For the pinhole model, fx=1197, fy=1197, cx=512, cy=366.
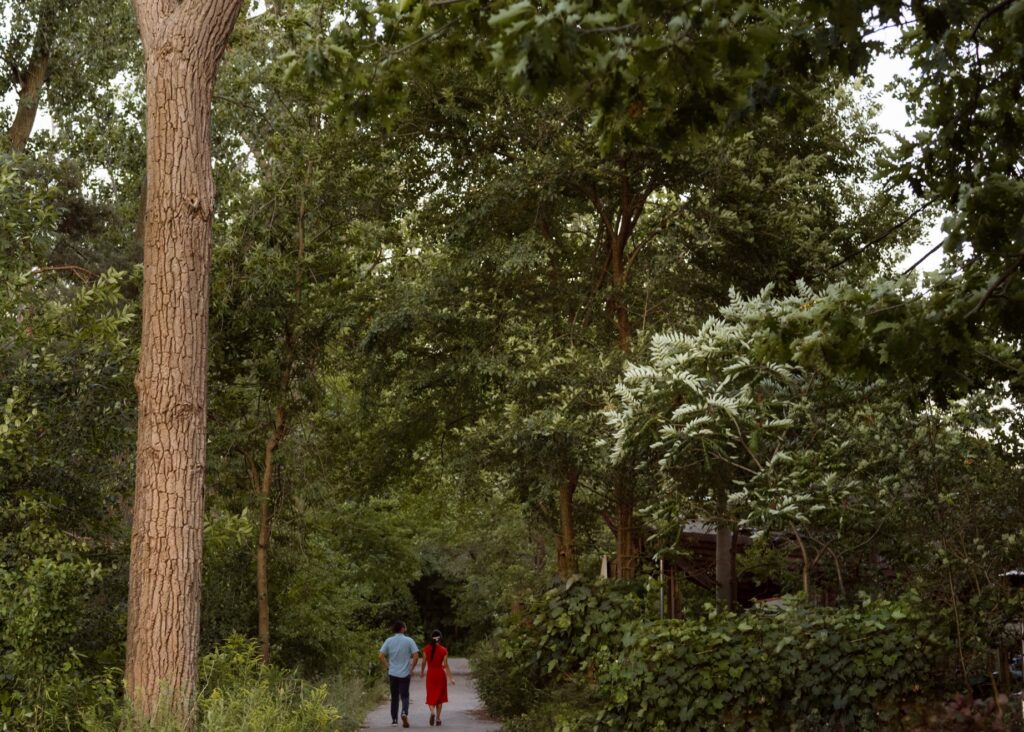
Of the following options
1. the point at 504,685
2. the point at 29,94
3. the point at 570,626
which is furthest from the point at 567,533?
the point at 29,94

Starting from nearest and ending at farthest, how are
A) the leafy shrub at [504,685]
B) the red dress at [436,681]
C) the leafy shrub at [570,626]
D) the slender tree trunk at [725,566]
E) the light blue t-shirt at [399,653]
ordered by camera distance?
the leafy shrub at [570,626] < the slender tree trunk at [725,566] < the leafy shrub at [504,685] < the light blue t-shirt at [399,653] < the red dress at [436,681]

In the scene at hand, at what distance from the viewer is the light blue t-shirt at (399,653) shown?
1802 centimetres

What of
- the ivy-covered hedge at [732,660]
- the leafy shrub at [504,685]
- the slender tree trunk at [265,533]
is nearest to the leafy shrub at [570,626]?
the ivy-covered hedge at [732,660]

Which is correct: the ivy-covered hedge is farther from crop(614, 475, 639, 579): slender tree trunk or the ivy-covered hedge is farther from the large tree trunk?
the large tree trunk

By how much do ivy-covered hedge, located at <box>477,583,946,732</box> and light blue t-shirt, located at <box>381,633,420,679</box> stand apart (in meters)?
4.42

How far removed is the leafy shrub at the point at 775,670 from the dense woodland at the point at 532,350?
41 millimetres

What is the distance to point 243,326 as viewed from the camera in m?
15.8

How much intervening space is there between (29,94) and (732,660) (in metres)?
15.6

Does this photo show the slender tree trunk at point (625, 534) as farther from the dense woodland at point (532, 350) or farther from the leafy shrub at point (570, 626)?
the leafy shrub at point (570, 626)

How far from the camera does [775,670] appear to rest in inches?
448

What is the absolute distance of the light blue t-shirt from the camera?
18016 mm

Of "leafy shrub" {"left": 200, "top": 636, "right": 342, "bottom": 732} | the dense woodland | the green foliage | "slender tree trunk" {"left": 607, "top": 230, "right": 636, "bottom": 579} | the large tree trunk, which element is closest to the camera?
the dense woodland

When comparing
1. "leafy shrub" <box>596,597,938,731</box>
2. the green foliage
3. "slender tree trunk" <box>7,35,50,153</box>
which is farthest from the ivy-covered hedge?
"slender tree trunk" <box>7,35,50,153</box>

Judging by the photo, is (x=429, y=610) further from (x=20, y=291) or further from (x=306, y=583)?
(x=20, y=291)
